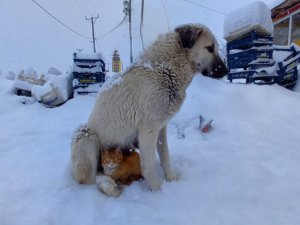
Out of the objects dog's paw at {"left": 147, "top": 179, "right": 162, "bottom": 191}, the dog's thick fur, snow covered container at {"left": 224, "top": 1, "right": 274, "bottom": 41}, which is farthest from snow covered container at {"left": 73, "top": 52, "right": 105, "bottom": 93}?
dog's paw at {"left": 147, "top": 179, "right": 162, "bottom": 191}

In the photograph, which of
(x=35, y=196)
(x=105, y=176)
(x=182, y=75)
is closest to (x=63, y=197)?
(x=35, y=196)

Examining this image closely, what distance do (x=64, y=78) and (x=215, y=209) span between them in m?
6.24

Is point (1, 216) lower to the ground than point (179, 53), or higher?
lower

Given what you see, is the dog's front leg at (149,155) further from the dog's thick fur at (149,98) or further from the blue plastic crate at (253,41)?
the blue plastic crate at (253,41)

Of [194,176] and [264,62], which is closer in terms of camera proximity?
[194,176]

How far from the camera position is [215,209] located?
2.01m

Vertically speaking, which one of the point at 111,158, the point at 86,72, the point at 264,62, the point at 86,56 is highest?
the point at 86,56

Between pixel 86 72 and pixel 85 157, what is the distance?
18.2 ft

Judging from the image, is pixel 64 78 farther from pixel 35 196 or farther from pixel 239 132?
pixel 35 196

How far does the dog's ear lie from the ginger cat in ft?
3.56

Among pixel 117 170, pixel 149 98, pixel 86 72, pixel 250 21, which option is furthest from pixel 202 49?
pixel 86 72

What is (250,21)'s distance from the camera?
5820mm

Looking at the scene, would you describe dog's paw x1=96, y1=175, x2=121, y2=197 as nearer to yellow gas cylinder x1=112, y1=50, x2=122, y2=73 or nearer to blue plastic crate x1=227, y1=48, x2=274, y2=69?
blue plastic crate x1=227, y1=48, x2=274, y2=69

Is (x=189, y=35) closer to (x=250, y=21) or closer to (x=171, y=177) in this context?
(x=171, y=177)
